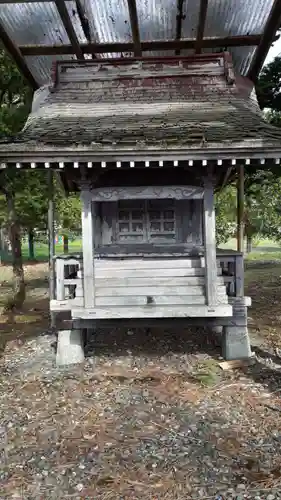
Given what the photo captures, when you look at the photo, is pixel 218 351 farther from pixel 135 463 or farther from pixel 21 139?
pixel 21 139

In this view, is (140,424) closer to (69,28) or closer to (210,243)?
(210,243)

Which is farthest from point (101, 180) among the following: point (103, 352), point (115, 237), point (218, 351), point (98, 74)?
point (218, 351)

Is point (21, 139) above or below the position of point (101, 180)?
above

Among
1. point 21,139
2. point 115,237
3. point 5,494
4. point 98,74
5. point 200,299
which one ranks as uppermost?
point 98,74

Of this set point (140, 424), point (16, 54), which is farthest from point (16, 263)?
point (140, 424)

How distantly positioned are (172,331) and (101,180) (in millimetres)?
5151

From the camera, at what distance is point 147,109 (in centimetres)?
1065

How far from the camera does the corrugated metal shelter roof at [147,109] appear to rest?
8086 millimetres

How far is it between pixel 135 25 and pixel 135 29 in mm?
159

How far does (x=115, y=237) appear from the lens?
454 inches

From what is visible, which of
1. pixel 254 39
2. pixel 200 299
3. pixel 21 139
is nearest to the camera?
pixel 21 139

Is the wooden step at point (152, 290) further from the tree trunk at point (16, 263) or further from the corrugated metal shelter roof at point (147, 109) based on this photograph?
the tree trunk at point (16, 263)

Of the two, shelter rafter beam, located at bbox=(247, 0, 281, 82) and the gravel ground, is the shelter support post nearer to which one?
the gravel ground

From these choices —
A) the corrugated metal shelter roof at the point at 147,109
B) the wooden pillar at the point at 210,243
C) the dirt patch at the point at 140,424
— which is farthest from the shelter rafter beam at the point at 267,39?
the dirt patch at the point at 140,424
